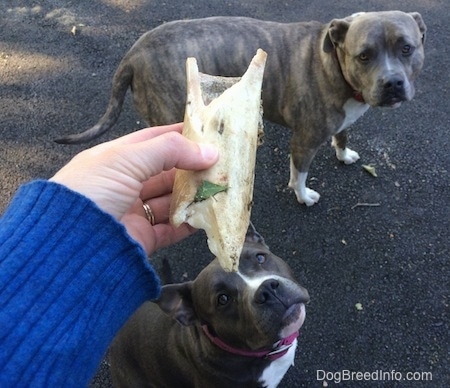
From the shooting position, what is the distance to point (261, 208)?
398 centimetres

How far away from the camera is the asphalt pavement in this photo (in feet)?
10.9


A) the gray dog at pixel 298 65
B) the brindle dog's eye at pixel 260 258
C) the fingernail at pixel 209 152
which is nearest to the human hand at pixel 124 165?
the fingernail at pixel 209 152

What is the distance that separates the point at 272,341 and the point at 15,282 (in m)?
1.20

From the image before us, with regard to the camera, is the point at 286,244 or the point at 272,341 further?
the point at 286,244

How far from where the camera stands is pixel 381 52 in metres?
3.09

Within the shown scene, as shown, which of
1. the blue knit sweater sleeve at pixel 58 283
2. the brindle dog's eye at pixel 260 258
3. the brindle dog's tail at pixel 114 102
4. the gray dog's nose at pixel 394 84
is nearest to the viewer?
the blue knit sweater sleeve at pixel 58 283

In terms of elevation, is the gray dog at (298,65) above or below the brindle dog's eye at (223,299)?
above

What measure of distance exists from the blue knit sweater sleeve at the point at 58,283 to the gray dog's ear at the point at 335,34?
211cm

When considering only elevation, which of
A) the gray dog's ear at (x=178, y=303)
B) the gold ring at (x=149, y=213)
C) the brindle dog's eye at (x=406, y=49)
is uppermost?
the brindle dog's eye at (x=406, y=49)

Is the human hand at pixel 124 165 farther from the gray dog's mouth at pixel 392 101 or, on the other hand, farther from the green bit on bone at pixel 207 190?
the gray dog's mouth at pixel 392 101

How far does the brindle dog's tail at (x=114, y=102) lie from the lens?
3420 millimetres

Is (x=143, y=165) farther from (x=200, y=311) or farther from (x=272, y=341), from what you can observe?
(x=272, y=341)

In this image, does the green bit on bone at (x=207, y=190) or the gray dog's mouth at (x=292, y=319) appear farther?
the gray dog's mouth at (x=292, y=319)

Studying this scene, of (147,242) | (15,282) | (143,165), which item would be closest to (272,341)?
(147,242)
